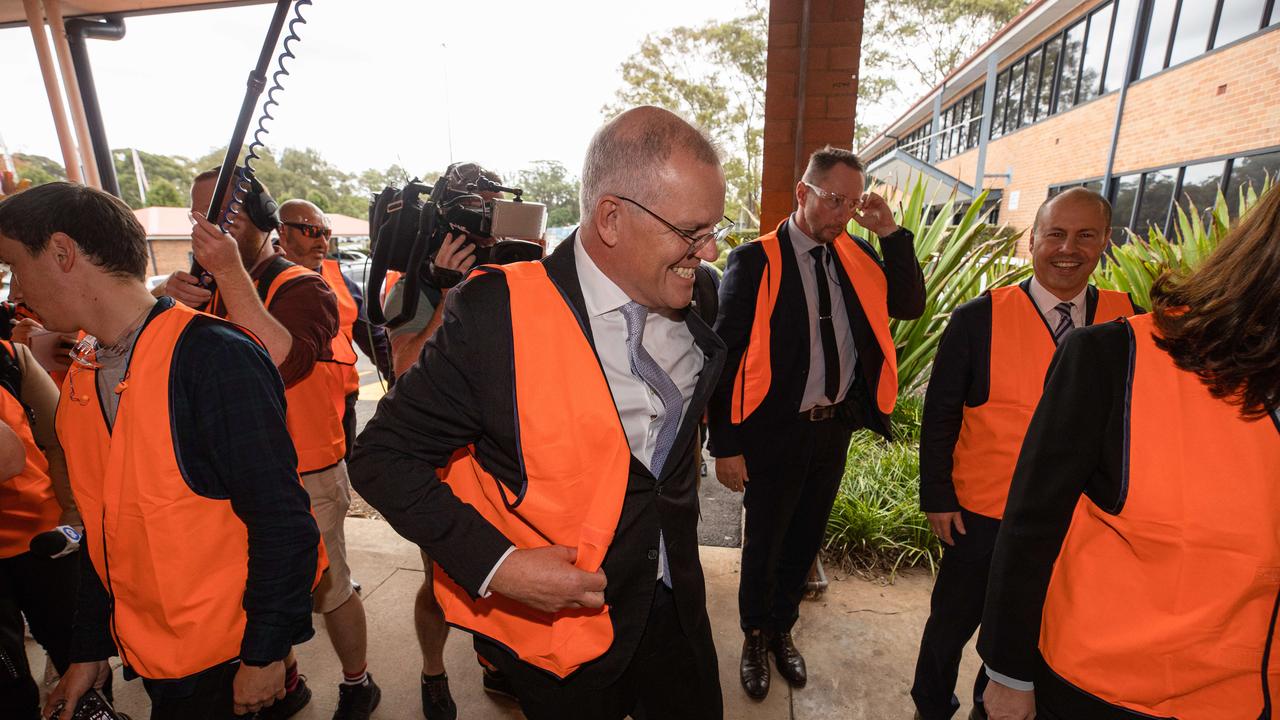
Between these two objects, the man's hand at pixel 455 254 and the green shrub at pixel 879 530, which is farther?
the green shrub at pixel 879 530

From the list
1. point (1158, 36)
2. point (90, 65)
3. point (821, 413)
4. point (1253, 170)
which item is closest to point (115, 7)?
point (90, 65)

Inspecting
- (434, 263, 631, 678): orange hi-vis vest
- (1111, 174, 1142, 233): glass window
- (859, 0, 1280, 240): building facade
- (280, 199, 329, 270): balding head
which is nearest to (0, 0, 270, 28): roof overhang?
(280, 199, 329, 270): balding head

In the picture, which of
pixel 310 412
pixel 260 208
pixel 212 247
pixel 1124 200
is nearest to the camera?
pixel 212 247

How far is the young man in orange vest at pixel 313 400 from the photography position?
2.08 meters

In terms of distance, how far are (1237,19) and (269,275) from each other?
45.8 ft

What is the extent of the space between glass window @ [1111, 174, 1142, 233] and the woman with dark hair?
1415cm

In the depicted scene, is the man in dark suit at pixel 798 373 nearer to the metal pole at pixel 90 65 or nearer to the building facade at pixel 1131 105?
the building facade at pixel 1131 105

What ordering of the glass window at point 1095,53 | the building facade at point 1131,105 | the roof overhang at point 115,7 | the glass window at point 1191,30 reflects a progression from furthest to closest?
the glass window at point 1095,53, the glass window at point 1191,30, the building facade at point 1131,105, the roof overhang at point 115,7

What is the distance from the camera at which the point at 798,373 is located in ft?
7.63

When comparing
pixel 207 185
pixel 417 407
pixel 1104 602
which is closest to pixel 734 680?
pixel 1104 602

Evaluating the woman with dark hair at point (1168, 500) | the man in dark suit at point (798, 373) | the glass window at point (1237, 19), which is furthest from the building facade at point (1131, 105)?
the woman with dark hair at point (1168, 500)

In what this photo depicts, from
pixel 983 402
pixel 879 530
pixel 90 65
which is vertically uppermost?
pixel 90 65

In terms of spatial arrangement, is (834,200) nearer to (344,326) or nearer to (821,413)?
(821,413)

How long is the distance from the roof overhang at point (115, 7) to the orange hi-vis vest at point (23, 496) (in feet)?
11.8
